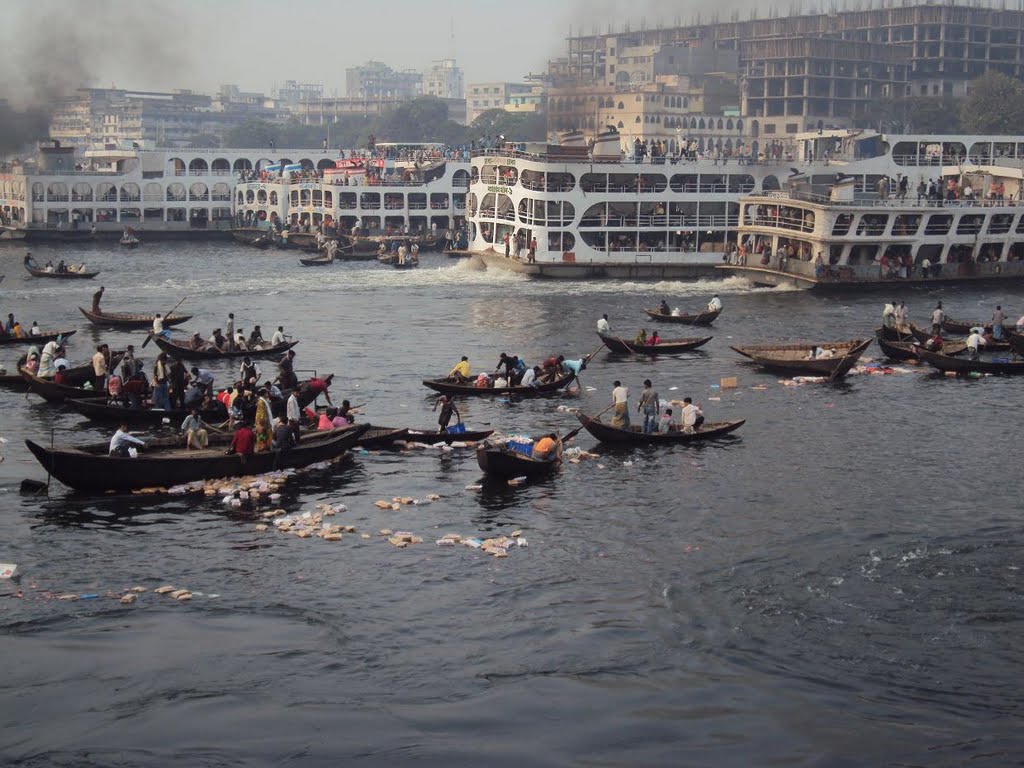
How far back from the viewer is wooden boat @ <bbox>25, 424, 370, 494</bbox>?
2853 cm

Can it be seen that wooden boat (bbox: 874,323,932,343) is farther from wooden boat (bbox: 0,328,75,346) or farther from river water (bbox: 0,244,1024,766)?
wooden boat (bbox: 0,328,75,346)

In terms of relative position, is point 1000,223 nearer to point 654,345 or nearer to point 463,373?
point 654,345

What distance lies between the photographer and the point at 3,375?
4122 centimetres

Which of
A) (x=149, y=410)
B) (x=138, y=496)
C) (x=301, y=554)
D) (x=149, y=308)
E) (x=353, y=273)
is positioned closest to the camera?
(x=301, y=554)

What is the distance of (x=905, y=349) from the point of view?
151 feet

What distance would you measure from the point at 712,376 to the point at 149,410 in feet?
60.3

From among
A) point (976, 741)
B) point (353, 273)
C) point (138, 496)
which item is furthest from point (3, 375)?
point (353, 273)

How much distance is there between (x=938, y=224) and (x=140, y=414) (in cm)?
4604

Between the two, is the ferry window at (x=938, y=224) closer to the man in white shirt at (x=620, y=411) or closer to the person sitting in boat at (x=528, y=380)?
the person sitting in boat at (x=528, y=380)

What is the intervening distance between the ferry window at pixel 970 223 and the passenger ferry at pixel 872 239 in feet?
0.17

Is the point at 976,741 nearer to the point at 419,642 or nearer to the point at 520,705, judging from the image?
the point at 520,705

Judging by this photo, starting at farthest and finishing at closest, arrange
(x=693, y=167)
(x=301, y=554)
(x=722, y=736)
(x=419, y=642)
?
(x=693, y=167) < (x=301, y=554) < (x=419, y=642) < (x=722, y=736)

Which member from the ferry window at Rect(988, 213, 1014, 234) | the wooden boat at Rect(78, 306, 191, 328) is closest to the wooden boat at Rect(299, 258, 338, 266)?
the wooden boat at Rect(78, 306, 191, 328)

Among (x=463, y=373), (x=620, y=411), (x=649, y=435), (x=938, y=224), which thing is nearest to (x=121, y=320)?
(x=463, y=373)
